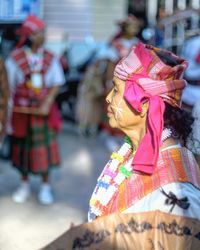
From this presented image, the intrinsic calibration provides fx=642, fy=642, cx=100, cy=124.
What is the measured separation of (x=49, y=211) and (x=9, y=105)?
99cm

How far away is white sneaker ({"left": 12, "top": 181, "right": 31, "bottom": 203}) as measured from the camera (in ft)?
19.2

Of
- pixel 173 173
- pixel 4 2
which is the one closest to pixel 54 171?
pixel 4 2

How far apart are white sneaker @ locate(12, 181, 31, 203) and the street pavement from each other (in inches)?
1.9

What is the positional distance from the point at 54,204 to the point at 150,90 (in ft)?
12.1

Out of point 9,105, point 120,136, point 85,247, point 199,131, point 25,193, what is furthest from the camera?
point 120,136

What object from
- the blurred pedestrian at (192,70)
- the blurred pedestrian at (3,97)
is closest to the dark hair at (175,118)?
the blurred pedestrian at (192,70)

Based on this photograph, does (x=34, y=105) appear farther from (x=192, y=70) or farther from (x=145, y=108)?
(x=145, y=108)

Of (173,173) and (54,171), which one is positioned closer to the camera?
(173,173)

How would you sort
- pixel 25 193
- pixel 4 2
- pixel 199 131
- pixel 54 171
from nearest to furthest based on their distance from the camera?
pixel 199 131 → pixel 25 193 → pixel 54 171 → pixel 4 2

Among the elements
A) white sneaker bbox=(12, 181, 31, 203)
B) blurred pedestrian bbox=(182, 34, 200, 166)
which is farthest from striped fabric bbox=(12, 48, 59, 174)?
blurred pedestrian bbox=(182, 34, 200, 166)

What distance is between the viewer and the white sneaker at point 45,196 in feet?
19.1

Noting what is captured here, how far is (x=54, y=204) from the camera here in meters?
5.83

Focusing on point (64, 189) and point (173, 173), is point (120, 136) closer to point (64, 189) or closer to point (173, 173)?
point (64, 189)

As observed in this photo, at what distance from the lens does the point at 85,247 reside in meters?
1.95
